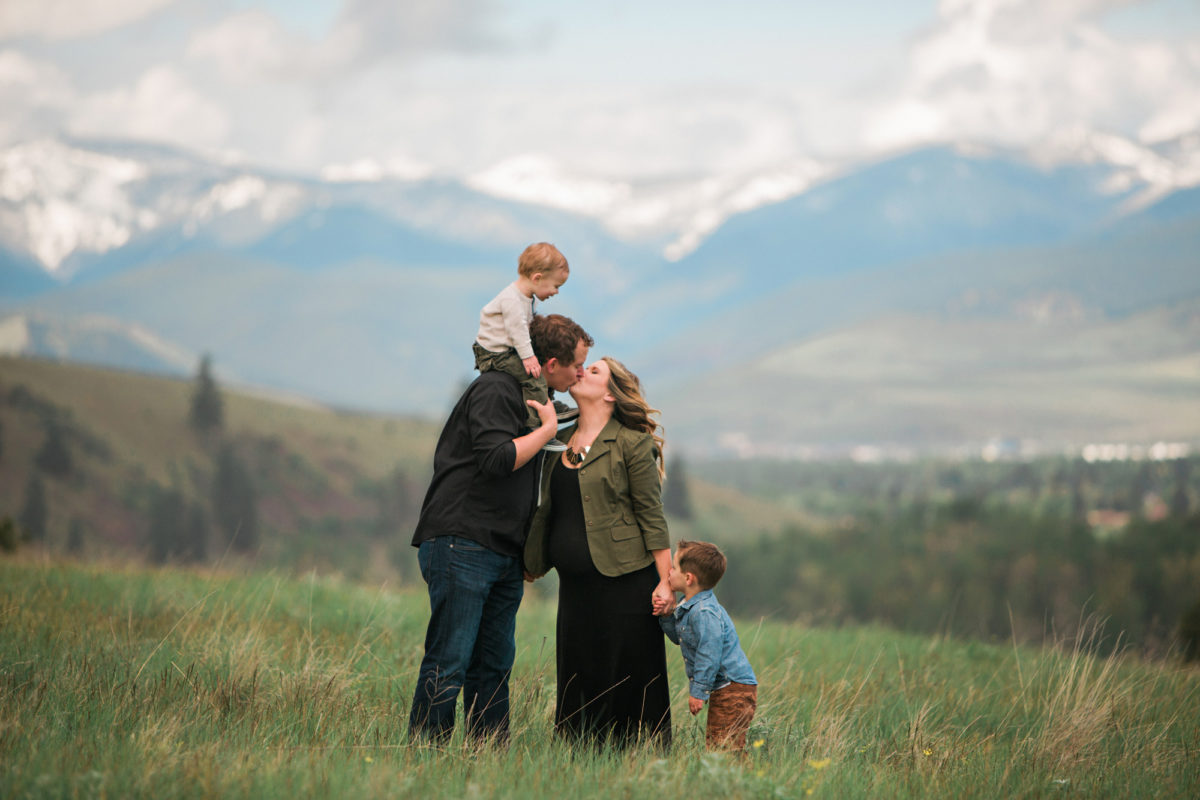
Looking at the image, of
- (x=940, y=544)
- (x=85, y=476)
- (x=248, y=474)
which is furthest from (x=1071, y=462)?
(x=85, y=476)

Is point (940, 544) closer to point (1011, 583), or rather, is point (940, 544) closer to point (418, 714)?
point (1011, 583)

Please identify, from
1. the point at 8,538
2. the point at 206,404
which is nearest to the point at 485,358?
the point at 8,538

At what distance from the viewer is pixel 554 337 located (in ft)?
18.9

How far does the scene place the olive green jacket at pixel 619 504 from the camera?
19.0 feet

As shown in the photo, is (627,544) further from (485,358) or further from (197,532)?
(197,532)

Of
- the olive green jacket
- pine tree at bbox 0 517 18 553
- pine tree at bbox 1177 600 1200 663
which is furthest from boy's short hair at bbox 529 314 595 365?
pine tree at bbox 1177 600 1200 663

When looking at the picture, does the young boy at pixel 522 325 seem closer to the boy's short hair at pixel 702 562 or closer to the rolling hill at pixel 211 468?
the boy's short hair at pixel 702 562

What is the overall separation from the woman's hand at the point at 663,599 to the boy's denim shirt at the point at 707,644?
70 millimetres

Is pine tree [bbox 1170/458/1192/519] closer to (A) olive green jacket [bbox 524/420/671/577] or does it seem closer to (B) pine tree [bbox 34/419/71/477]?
(B) pine tree [bbox 34/419/71/477]

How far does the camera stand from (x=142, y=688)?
602 cm

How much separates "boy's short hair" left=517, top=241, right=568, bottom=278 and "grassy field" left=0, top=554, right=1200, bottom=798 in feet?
7.56

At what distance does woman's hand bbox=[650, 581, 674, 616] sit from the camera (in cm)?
582

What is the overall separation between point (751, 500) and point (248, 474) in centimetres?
5982

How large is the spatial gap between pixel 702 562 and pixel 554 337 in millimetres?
1325
